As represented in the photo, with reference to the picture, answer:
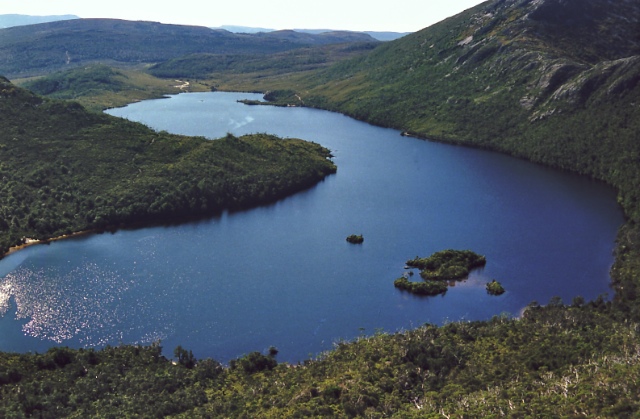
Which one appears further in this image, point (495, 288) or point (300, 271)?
point (300, 271)

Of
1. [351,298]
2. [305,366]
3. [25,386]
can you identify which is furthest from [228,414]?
[351,298]

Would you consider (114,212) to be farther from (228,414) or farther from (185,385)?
(228,414)

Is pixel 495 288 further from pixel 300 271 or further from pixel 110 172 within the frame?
pixel 110 172

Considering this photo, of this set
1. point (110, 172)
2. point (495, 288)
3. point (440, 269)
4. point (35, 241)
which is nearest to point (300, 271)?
point (440, 269)

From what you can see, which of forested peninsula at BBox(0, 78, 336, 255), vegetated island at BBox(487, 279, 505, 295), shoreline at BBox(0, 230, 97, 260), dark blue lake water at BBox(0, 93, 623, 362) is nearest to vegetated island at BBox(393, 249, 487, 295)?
dark blue lake water at BBox(0, 93, 623, 362)

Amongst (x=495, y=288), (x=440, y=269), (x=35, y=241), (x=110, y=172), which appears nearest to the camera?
(x=495, y=288)
